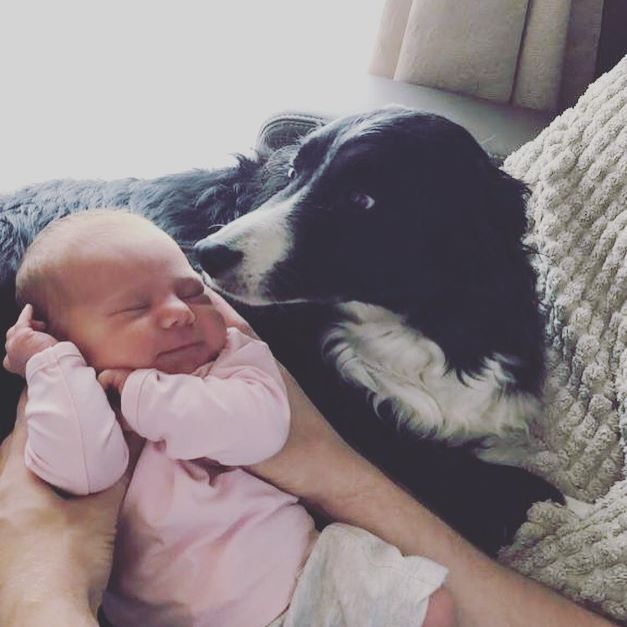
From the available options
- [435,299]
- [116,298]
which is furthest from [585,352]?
[116,298]

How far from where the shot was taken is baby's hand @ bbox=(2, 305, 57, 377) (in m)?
0.87

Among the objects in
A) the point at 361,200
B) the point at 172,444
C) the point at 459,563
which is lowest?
the point at 459,563

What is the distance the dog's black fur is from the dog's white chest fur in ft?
0.06

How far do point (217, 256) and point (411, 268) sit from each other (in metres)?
0.25

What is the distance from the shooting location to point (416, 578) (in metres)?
0.89

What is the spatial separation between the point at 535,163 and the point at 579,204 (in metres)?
0.12

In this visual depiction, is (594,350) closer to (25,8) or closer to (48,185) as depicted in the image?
(48,185)

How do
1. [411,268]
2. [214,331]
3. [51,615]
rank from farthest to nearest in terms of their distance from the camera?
1. [411,268]
2. [214,331]
3. [51,615]

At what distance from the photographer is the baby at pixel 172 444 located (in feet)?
2.70

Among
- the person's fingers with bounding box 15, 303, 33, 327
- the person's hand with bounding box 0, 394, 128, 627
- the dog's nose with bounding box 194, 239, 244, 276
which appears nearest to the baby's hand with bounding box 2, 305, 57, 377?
the person's fingers with bounding box 15, 303, 33, 327

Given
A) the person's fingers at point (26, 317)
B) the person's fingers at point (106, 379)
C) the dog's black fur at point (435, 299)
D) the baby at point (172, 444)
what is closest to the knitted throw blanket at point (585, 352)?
the dog's black fur at point (435, 299)

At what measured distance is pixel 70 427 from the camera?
2.61ft

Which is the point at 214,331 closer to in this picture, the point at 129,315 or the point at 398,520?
the point at 129,315

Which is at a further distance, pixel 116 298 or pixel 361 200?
pixel 361 200
